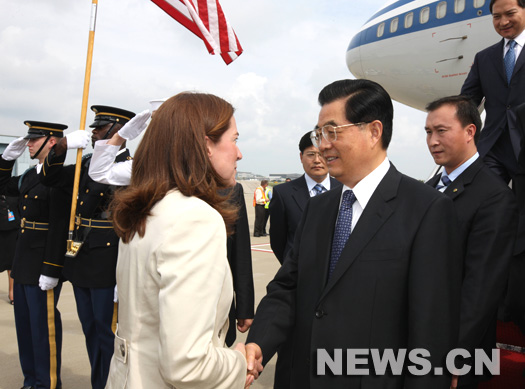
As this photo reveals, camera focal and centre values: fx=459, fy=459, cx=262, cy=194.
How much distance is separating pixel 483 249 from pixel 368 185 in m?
0.78

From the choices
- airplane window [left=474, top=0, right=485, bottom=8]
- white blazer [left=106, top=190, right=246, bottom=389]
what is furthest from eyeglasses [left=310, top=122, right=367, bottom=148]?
airplane window [left=474, top=0, right=485, bottom=8]

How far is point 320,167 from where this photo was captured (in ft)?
12.8

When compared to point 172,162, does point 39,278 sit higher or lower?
lower

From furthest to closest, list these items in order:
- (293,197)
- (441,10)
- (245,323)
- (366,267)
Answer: (441,10), (293,197), (245,323), (366,267)

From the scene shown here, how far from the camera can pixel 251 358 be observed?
1.82 metres

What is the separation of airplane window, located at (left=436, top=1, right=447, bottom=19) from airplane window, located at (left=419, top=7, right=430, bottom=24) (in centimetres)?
28

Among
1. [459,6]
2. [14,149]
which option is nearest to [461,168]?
[14,149]

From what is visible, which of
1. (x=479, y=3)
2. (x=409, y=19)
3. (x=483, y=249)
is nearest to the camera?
(x=483, y=249)

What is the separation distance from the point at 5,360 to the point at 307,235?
3943 millimetres

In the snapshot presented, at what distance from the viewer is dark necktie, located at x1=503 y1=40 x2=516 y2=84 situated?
3.05 m

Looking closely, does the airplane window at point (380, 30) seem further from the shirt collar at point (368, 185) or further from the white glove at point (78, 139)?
the shirt collar at point (368, 185)

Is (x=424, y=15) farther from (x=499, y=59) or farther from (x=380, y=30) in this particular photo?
(x=499, y=59)

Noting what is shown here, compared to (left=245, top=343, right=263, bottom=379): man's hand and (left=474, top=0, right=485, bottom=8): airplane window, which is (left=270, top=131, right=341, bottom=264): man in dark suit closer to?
(left=245, top=343, right=263, bottom=379): man's hand

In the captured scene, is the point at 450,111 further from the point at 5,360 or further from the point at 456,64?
the point at 456,64
